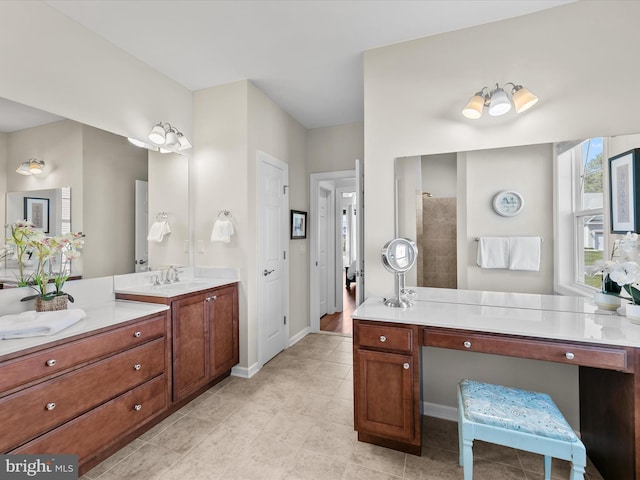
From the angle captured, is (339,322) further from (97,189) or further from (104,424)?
(97,189)

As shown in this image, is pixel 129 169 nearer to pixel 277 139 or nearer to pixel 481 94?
pixel 277 139

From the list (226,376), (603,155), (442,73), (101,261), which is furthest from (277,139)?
(603,155)

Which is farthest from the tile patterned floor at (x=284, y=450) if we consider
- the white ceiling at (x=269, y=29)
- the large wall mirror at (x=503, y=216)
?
the white ceiling at (x=269, y=29)

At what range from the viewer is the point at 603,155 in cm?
186

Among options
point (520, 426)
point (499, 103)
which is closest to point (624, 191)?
point (499, 103)

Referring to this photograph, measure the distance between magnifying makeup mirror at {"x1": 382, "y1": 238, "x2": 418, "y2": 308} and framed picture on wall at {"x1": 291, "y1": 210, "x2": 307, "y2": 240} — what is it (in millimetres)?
1874

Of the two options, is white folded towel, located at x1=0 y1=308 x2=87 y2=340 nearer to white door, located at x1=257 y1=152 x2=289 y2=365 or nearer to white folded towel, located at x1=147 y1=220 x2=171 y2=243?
white folded towel, located at x1=147 y1=220 x2=171 y2=243

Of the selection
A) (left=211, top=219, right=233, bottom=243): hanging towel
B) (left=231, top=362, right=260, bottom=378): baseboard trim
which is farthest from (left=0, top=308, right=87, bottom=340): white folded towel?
(left=231, top=362, right=260, bottom=378): baseboard trim

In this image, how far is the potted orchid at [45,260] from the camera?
181 centimetres

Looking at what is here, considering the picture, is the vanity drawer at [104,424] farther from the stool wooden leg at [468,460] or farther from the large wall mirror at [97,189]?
the stool wooden leg at [468,460]

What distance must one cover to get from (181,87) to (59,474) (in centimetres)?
305

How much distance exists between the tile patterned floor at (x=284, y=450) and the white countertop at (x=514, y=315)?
0.83 meters

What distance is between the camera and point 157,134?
262cm

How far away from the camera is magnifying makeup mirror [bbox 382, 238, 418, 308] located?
2.07 m
